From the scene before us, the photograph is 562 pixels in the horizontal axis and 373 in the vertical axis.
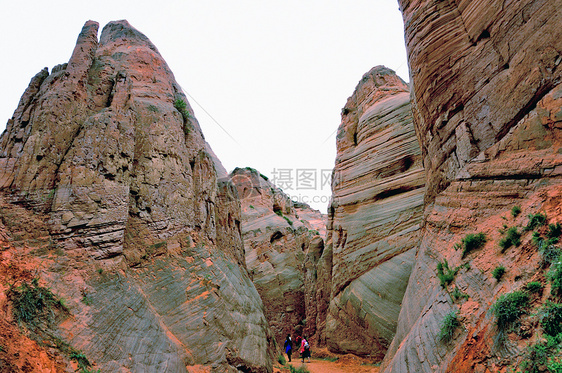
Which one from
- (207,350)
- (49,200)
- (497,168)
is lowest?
(207,350)

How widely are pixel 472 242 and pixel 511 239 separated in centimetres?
148

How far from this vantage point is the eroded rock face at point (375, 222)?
16.1 meters

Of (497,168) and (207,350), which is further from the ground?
(497,168)

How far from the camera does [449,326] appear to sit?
24.7ft

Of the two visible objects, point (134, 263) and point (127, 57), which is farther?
point (127, 57)

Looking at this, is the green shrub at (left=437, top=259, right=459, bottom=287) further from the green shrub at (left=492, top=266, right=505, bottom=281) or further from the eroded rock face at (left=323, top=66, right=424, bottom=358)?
the eroded rock face at (left=323, top=66, right=424, bottom=358)

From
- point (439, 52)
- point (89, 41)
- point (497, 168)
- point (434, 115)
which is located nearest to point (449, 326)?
point (497, 168)

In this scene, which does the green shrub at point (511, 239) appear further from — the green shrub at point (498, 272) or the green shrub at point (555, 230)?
Result: the green shrub at point (555, 230)

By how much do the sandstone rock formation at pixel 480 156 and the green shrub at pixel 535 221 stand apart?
0.14 m

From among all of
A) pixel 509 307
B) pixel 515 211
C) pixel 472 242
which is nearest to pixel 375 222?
pixel 472 242

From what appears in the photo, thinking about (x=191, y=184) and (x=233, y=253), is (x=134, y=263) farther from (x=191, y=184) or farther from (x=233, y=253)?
(x=233, y=253)

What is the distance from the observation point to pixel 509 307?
5910 mm

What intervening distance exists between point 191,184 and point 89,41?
27.7 ft

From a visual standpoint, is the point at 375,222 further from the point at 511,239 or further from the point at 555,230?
the point at 555,230
